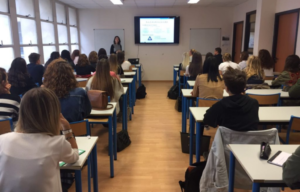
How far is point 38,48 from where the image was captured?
6387 mm

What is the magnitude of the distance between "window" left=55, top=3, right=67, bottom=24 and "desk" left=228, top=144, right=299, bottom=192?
7.43 meters

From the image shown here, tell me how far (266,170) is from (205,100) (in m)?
1.59

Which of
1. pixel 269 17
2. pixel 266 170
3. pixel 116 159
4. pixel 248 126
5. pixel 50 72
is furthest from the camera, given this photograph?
pixel 269 17

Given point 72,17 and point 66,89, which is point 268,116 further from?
point 72,17

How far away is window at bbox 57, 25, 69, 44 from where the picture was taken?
26.1 ft

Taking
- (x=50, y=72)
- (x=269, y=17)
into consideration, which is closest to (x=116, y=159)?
(x=50, y=72)

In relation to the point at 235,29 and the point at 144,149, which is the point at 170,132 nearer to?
the point at 144,149

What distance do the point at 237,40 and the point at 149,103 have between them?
4.63 metres

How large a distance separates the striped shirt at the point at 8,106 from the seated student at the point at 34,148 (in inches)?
54.5

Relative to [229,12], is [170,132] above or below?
below

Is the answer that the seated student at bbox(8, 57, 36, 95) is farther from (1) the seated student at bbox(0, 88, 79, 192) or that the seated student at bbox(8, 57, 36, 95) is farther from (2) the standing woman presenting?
(2) the standing woman presenting

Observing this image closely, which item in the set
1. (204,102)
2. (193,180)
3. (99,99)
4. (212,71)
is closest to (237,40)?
(212,71)

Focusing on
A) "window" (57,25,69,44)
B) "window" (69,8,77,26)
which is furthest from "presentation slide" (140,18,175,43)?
"window" (57,25,69,44)

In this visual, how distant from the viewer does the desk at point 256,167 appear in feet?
4.48
